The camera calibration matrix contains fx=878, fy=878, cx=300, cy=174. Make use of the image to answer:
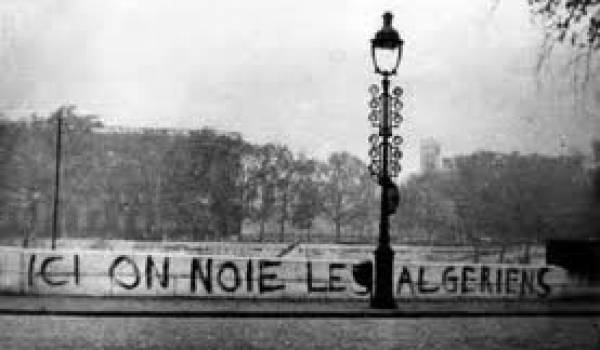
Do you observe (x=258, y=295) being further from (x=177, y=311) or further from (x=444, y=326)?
(x=444, y=326)

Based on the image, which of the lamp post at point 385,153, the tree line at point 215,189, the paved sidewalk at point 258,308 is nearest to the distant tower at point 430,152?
the tree line at point 215,189

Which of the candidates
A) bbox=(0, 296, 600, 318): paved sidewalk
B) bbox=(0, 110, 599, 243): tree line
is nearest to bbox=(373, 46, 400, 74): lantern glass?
bbox=(0, 296, 600, 318): paved sidewalk

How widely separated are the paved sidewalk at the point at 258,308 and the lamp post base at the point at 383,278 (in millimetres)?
267

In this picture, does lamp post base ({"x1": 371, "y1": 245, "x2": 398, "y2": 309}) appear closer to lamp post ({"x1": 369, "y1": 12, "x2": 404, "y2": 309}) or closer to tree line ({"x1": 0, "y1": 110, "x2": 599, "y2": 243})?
lamp post ({"x1": 369, "y1": 12, "x2": 404, "y2": 309})

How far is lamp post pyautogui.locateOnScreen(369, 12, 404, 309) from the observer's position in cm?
1698

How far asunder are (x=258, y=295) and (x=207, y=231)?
191 feet

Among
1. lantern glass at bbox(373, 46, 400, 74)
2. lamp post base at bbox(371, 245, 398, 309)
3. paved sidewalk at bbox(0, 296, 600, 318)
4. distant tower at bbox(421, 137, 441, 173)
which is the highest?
distant tower at bbox(421, 137, 441, 173)

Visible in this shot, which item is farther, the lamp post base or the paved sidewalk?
the lamp post base

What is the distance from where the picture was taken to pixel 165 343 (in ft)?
37.6

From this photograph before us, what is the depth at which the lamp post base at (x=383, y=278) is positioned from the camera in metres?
17.0

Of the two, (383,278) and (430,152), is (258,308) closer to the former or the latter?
(383,278)

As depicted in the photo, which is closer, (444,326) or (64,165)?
(444,326)

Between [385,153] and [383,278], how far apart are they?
7.98 feet

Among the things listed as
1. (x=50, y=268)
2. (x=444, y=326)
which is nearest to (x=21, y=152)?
(x=50, y=268)
